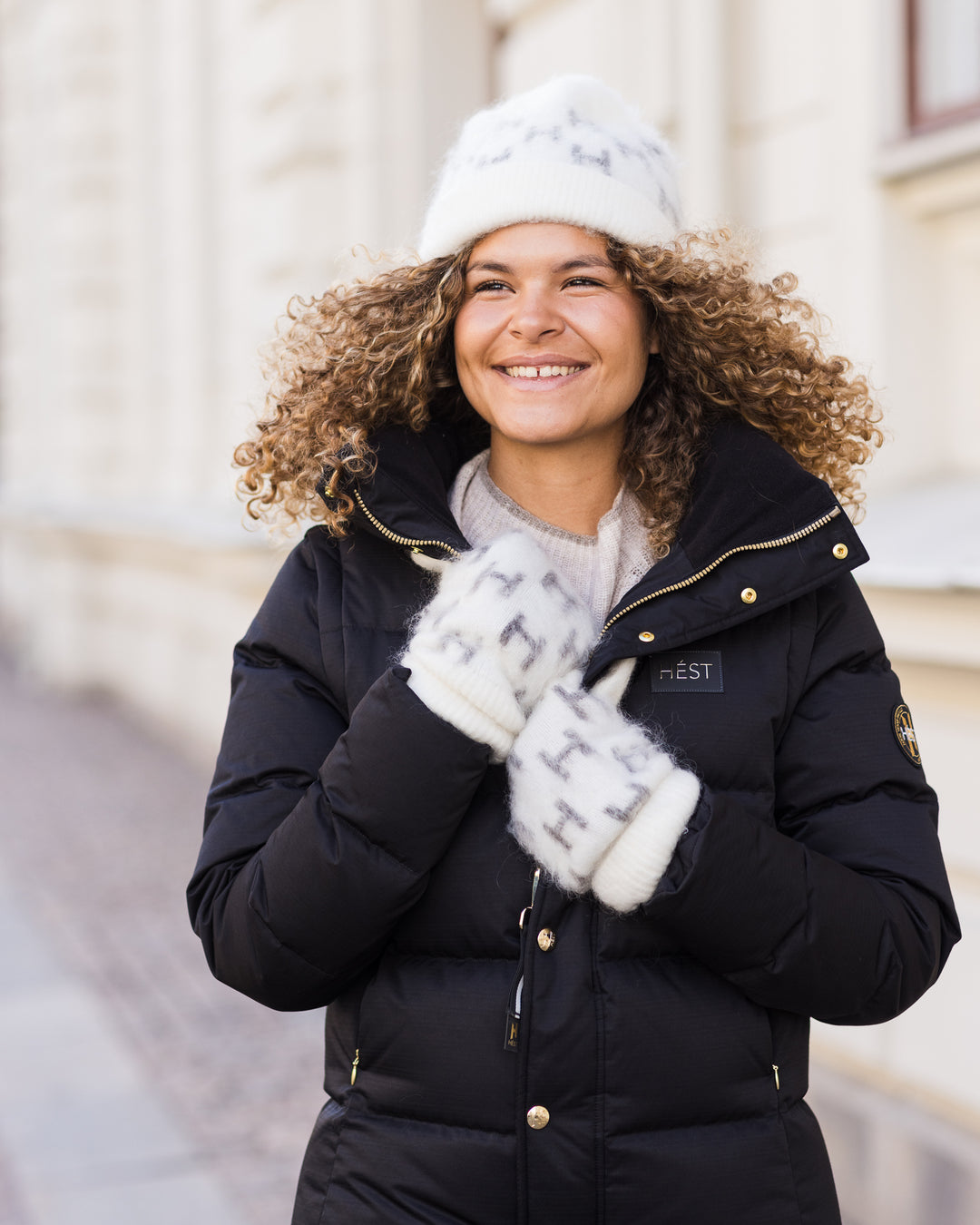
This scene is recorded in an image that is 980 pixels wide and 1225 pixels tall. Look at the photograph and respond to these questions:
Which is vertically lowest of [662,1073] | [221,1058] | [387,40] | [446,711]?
[221,1058]

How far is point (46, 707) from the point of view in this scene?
11227 millimetres

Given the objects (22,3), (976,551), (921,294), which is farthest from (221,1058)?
(22,3)

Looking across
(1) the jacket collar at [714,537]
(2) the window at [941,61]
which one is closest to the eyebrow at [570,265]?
(1) the jacket collar at [714,537]

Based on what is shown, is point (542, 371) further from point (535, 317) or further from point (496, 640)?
point (496, 640)

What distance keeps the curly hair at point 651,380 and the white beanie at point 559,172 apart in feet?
0.14

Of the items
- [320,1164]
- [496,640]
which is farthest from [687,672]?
[320,1164]

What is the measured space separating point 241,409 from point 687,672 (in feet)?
21.6

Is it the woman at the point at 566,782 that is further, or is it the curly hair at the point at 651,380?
the curly hair at the point at 651,380

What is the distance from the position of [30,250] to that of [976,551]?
1118 centimetres

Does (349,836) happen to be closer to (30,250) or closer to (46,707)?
(46,707)

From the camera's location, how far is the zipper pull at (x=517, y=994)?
1717 millimetres

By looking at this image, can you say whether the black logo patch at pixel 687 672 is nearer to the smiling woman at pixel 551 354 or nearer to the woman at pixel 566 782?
the woman at pixel 566 782

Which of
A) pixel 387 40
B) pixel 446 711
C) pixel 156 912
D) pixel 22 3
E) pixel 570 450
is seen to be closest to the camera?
pixel 446 711

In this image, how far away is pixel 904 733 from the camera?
73.5 inches
